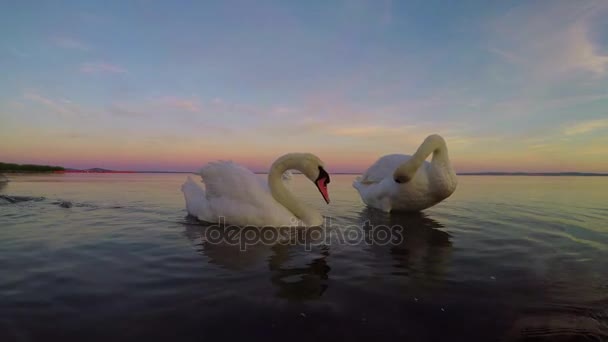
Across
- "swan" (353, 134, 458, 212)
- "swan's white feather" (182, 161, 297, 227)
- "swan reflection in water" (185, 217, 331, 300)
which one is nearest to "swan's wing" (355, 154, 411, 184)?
"swan" (353, 134, 458, 212)

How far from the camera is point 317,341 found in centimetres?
263

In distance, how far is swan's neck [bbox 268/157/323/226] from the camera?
7.25m

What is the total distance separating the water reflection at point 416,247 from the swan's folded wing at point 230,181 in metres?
2.75

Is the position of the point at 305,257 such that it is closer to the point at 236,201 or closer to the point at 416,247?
the point at 416,247

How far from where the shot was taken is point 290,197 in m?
7.30

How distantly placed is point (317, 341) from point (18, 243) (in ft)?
18.2

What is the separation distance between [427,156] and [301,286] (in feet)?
18.2

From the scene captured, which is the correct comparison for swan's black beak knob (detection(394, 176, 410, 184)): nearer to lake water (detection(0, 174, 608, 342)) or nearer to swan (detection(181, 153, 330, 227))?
lake water (detection(0, 174, 608, 342))

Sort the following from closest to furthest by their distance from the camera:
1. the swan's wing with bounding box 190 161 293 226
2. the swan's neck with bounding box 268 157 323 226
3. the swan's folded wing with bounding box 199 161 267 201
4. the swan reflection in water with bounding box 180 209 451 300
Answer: the swan reflection in water with bounding box 180 209 451 300 < the swan's wing with bounding box 190 161 293 226 < the swan's folded wing with bounding box 199 161 267 201 < the swan's neck with bounding box 268 157 323 226

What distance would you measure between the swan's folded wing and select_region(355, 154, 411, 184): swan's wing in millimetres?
4035

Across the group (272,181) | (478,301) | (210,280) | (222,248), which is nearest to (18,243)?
(222,248)

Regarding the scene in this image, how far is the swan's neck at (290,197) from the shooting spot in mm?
7246

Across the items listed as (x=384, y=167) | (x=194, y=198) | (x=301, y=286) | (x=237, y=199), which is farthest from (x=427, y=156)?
(x=194, y=198)

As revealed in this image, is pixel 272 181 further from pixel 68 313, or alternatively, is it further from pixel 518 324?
pixel 518 324
